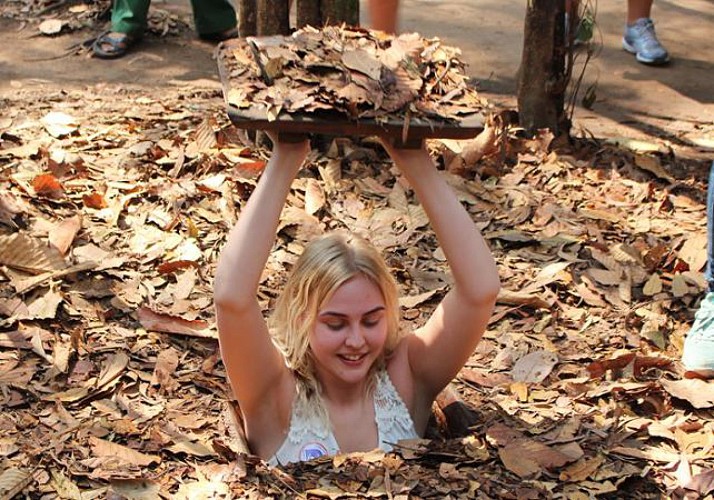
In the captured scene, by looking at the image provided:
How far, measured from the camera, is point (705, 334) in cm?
405

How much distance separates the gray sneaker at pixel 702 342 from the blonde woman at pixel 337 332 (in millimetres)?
1013

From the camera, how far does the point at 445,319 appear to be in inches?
136

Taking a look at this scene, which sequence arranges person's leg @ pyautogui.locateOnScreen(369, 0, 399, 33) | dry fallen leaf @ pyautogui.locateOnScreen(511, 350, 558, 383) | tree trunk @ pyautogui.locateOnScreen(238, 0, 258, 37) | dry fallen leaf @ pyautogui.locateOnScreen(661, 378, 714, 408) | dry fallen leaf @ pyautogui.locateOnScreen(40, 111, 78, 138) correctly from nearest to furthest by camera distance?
dry fallen leaf @ pyautogui.locateOnScreen(661, 378, 714, 408) → dry fallen leaf @ pyautogui.locateOnScreen(511, 350, 558, 383) → dry fallen leaf @ pyautogui.locateOnScreen(40, 111, 78, 138) → tree trunk @ pyautogui.locateOnScreen(238, 0, 258, 37) → person's leg @ pyautogui.locateOnScreen(369, 0, 399, 33)

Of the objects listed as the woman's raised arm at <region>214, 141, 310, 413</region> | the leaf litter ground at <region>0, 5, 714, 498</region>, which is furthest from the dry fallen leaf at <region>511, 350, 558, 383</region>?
the woman's raised arm at <region>214, 141, 310, 413</region>

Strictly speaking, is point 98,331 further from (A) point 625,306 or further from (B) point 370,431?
(A) point 625,306

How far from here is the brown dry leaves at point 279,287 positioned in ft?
11.0

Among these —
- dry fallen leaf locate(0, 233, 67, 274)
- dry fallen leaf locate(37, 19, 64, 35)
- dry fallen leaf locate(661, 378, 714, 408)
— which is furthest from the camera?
dry fallen leaf locate(37, 19, 64, 35)

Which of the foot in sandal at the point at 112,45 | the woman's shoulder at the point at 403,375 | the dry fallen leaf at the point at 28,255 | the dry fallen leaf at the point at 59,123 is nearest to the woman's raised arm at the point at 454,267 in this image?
the woman's shoulder at the point at 403,375

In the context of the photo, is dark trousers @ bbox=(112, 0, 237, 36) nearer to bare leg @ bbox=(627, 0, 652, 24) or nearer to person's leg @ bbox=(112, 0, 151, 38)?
person's leg @ bbox=(112, 0, 151, 38)

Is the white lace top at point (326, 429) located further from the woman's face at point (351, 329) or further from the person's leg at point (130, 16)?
the person's leg at point (130, 16)

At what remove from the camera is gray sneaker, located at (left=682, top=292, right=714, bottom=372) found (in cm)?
400

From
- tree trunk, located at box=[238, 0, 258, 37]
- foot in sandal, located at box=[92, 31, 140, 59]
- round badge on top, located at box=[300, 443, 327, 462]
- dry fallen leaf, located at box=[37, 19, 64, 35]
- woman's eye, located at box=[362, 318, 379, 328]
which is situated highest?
tree trunk, located at box=[238, 0, 258, 37]

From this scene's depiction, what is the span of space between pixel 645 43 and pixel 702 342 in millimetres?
3944

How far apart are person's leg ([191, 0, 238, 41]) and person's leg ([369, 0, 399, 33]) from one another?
179 centimetres
